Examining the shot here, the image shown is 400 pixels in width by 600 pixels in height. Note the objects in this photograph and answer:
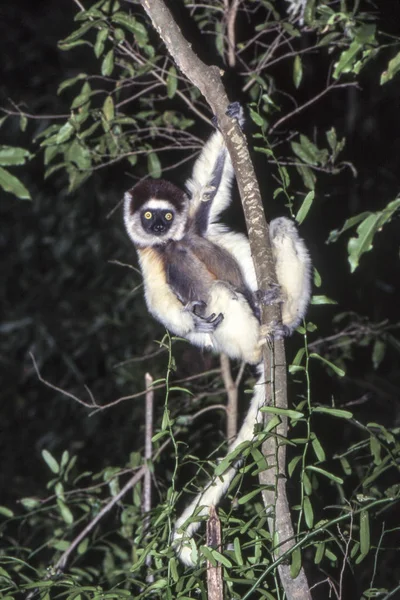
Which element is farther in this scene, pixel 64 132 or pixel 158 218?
pixel 158 218

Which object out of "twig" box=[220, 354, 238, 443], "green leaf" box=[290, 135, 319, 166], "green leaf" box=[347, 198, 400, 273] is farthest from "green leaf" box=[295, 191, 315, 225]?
"twig" box=[220, 354, 238, 443]

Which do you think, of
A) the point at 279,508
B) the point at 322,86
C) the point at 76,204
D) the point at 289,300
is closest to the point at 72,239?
the point at 76,204

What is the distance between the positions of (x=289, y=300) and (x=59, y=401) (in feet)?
16.9

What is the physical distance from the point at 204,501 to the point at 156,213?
1.77 metres

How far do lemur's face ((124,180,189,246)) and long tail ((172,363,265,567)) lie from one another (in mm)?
1184

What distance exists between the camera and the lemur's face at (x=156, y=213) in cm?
410

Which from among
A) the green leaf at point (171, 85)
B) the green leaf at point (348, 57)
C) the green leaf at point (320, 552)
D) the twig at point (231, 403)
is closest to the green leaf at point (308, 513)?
the green leaf at point (320, 552)

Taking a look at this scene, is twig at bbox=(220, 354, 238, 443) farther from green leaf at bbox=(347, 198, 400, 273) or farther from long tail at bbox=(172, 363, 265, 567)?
green leaf at bbox=(347, 198, 400, 273)

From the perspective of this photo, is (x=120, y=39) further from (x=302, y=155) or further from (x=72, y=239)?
(x=72, y=239)

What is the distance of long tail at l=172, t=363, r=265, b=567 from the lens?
221cm

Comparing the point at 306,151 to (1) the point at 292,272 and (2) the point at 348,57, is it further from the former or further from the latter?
(2) the point at 348,57

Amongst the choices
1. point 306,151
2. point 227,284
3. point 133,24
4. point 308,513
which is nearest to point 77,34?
point 133,24

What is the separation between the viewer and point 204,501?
293 cm

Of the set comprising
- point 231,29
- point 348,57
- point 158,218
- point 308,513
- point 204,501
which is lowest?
point 204,501
